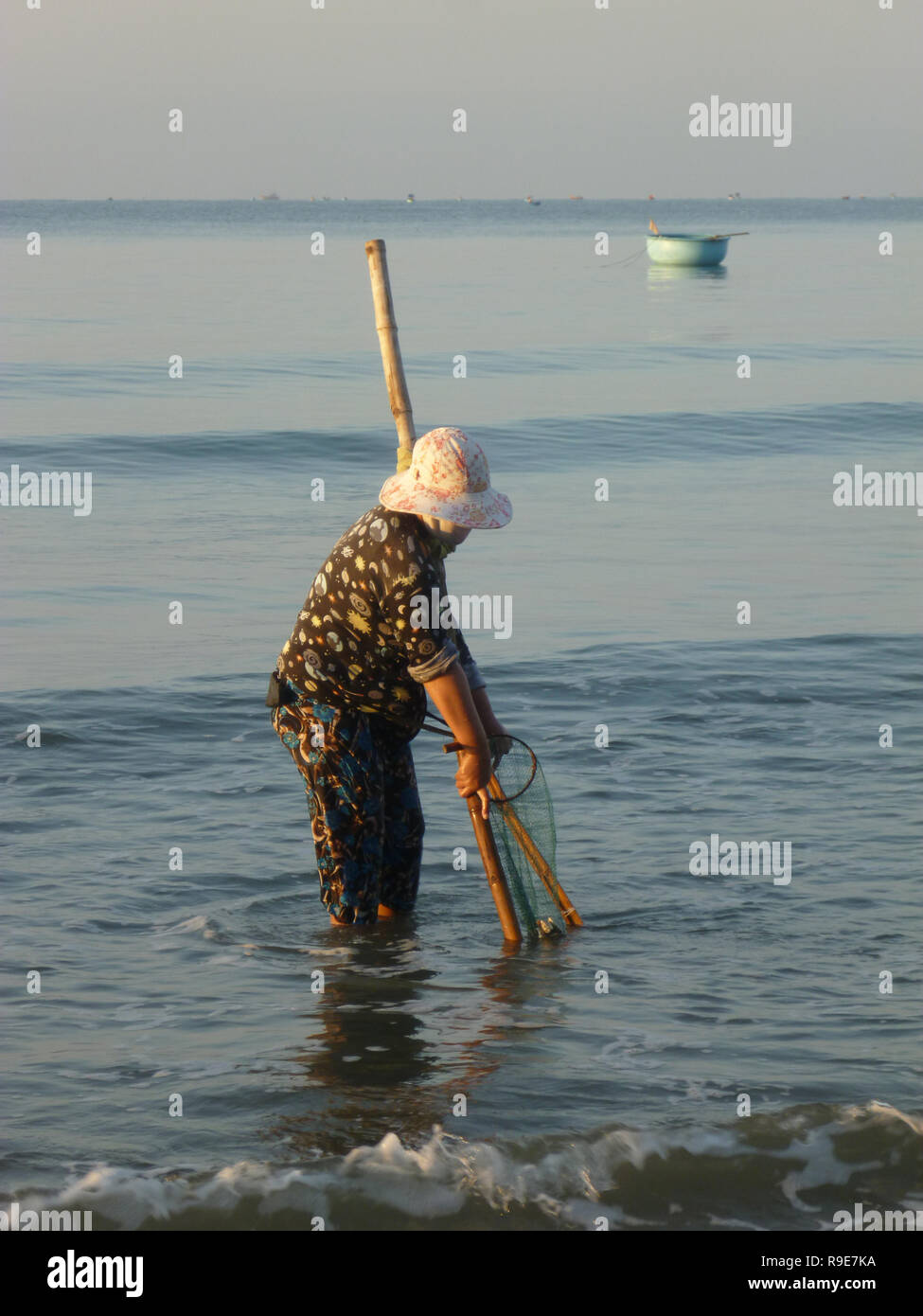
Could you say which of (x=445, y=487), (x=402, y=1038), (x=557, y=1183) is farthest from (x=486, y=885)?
(x=557, y=1183)

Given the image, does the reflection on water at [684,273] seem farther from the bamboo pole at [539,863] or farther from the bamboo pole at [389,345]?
the bamboo pole at [539,863]

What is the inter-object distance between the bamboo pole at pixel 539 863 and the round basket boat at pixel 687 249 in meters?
47.8

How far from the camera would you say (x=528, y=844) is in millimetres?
5422

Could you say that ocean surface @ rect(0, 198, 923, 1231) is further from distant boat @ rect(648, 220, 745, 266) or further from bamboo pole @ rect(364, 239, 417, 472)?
distant boat @ rect(648, 220, 745, 266)

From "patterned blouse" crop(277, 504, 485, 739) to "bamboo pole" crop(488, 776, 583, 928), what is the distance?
582 millimetres

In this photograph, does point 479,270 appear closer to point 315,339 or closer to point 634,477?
point 315,339

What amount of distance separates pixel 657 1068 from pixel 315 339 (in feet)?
79.5

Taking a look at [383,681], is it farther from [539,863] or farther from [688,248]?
[688,248]

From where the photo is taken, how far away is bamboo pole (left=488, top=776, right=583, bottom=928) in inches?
213

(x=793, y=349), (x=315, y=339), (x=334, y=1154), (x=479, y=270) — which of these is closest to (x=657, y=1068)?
(x=334, y=1154)

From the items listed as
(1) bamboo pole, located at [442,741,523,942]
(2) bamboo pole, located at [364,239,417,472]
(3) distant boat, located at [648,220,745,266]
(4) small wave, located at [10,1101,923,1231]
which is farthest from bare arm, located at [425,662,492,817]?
(3) distant boat, located at [648,220,745,266]

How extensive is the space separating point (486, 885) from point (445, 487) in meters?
2.02

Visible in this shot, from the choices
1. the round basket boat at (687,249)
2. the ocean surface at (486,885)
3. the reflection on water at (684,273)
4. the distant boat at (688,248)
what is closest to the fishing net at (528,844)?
the ocean surface at (486,885)

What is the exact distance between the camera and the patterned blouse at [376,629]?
14.8 ft
